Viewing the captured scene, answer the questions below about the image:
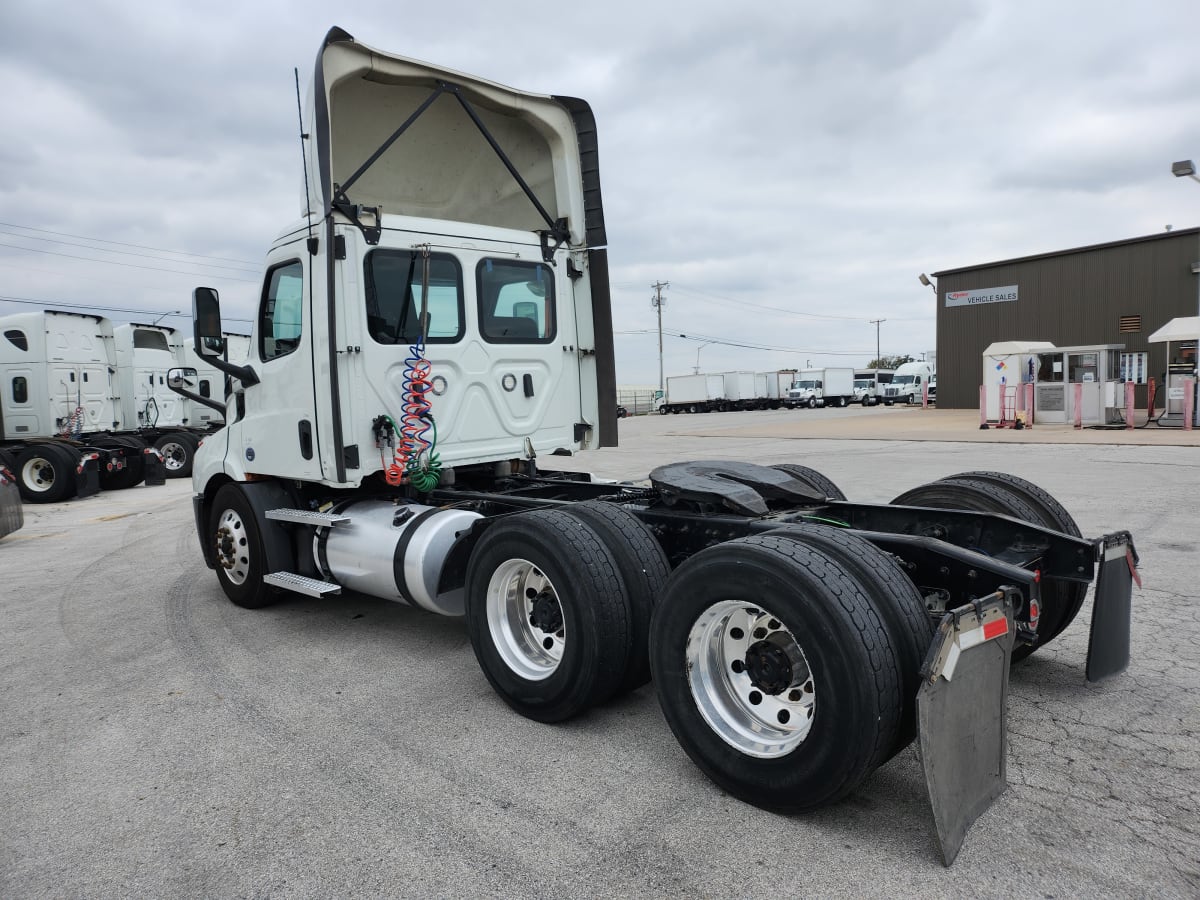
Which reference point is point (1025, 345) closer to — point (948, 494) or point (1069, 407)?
point (1069, 407)

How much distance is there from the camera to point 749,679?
10.0ft

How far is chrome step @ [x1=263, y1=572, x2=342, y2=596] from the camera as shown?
4.96 metres

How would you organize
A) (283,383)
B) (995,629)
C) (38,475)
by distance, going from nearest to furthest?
(995,629) < (283,383) < (38,475)

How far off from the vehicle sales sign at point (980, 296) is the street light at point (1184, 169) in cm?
1513

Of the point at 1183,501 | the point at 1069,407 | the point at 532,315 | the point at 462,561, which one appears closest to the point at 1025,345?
the point at 1069,407

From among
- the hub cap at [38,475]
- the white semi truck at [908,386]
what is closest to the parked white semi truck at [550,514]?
the hub cap at [38,475]

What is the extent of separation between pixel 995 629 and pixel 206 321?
513cm

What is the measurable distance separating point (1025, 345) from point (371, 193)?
2301 cm


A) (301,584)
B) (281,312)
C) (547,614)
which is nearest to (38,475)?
(281,312)

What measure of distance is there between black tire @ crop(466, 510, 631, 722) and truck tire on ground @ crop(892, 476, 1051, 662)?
192cm

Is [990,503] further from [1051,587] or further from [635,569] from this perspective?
[635,569]

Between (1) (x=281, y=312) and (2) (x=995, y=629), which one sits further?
(1) (x=281, y=312)

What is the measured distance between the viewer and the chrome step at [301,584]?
4.96 metres

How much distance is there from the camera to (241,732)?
3.74 m
